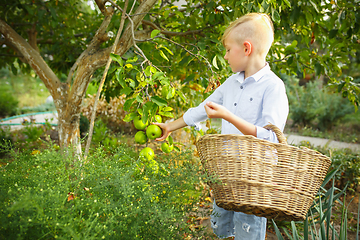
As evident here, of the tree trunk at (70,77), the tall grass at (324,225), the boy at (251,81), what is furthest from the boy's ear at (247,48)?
the tree trunk at (70,77)

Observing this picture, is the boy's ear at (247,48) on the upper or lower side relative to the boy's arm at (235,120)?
upper

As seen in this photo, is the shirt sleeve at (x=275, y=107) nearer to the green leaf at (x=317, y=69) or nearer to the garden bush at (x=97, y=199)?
the garden bush at (x=97, y=199)

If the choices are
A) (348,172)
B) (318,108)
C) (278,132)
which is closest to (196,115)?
(278,132)

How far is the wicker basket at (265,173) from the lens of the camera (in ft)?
2.91

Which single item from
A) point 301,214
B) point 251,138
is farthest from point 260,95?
point 301,214

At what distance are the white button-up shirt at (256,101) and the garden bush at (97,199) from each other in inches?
13.7

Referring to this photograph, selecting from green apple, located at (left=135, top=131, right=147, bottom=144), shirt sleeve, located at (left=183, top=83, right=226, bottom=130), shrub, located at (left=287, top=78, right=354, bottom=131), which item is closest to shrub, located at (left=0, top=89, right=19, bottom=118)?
green apple, located at (left=135, top=131, right=147, bottom=144)

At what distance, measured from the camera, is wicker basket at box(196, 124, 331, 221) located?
2.91 feet

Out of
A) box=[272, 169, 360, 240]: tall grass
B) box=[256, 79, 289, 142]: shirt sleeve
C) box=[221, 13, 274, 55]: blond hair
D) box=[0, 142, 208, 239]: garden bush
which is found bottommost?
box=[272, 169, 360, 240]: tall grass

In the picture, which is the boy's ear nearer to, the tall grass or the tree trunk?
the tall grass

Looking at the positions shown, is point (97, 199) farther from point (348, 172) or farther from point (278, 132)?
point (348, 172)

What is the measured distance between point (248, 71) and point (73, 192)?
99 cm

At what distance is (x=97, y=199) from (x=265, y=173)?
0.64 m

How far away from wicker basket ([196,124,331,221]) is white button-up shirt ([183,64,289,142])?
0.09 meters
